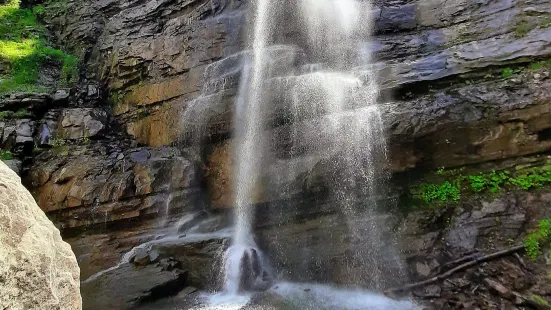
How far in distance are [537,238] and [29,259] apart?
7657 mm

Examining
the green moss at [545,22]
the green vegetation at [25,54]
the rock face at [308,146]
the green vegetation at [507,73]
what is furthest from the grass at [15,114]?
the green moss at [545,22]

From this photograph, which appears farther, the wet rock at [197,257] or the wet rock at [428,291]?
the wet rock at [197,257]

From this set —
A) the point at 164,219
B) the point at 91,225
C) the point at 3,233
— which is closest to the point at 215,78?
the point at 164,219

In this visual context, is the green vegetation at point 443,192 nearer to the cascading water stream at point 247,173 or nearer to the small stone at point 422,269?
the small stone at point 422,269

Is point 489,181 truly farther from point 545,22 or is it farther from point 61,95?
point 61,95

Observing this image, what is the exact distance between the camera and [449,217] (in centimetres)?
732

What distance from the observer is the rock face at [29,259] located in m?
2.06

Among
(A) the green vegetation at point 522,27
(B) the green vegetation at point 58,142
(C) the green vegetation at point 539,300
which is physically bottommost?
(C) the green vegetation at point 539,300

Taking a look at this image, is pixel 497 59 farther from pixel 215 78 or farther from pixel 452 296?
pixel 215 78

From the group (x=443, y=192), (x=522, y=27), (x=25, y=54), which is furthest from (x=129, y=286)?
(x=25, y=54)

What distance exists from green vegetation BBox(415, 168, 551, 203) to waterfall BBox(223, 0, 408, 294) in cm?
109

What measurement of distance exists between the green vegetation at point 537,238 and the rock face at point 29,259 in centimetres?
713

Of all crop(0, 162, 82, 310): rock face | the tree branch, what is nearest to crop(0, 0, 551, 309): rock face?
the tree branch

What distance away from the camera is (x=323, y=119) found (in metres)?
8.95
